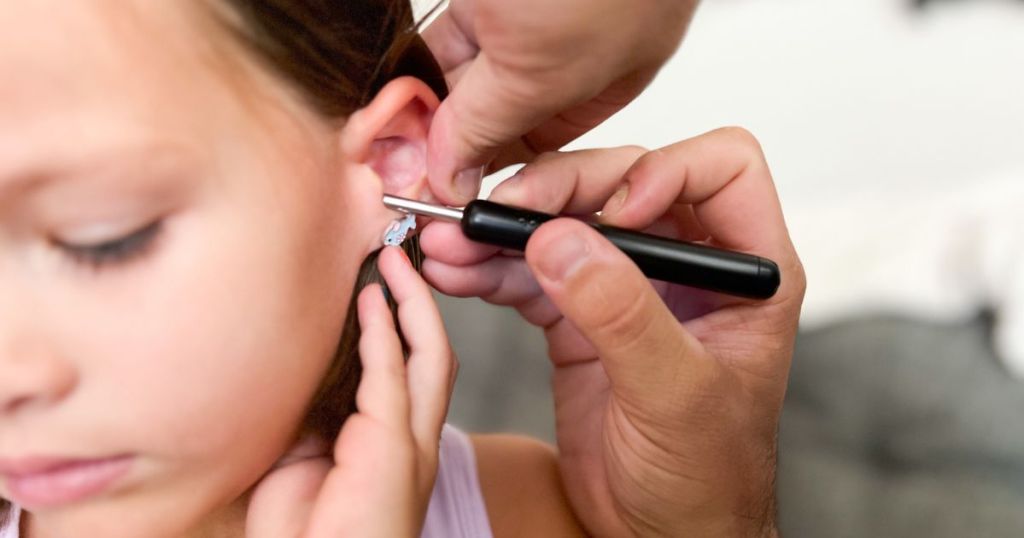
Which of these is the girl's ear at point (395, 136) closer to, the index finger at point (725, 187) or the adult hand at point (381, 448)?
the adult hand at point (381, 448)

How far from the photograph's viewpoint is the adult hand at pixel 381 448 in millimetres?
566

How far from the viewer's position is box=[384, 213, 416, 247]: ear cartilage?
25.9 inches

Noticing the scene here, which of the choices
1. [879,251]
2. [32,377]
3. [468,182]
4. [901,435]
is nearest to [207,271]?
[32,377]

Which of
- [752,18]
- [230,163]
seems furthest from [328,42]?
[752,18]

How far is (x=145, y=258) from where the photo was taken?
1.67 feet

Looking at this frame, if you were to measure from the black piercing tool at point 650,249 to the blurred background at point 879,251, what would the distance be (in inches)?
20.1

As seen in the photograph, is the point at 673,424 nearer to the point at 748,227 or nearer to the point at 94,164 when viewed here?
the point at 748,227

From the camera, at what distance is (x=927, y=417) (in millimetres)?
1053

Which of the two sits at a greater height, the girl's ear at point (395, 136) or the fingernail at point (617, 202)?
the girl's ear at point (395, 136)

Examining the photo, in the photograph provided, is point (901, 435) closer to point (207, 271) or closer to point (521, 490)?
point (521, 490)

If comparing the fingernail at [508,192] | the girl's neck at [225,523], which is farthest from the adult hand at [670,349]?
the girl's neck at [225,523]

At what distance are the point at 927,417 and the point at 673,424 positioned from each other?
492 millimetres

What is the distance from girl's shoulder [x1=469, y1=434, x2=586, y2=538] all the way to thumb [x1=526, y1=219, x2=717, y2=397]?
0.25 metres

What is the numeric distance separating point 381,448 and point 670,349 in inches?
8.6
